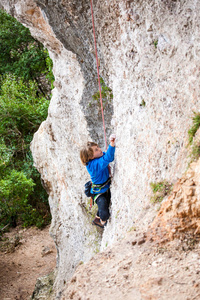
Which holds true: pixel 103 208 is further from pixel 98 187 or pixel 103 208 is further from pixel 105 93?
pixel 105 93

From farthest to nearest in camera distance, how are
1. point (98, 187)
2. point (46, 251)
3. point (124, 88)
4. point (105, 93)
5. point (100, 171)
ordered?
point (46, 251) < point (105, 93) < point (98, 187) < point (100, 171) < point (124, 88)

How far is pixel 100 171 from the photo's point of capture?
14.0 feet

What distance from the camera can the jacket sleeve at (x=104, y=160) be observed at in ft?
13.5

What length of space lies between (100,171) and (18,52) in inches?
527

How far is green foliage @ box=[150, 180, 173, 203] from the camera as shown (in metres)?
2.78

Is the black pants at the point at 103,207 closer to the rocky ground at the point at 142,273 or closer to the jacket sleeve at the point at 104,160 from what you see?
the jacket sleeve at the point at 104,160

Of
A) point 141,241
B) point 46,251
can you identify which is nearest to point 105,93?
point 141,241

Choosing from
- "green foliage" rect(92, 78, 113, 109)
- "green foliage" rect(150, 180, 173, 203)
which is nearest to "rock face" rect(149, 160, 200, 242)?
"green foliage" rect(150, 180, 173, 203)

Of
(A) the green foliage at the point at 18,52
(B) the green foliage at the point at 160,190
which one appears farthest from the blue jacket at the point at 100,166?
(A) the green foliage at the point at 18,52

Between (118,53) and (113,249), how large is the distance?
8.52 feet

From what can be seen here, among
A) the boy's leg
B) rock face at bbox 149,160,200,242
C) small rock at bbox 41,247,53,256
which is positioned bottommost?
small rock at bbox 41,247,53,256

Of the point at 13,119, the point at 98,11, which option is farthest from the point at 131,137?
the point at 13,119

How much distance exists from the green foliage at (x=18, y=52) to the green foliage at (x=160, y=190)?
12.8 m

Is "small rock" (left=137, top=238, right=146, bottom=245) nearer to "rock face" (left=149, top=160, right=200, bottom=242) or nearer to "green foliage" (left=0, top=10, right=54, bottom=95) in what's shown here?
"rock face" (left=149, top=160, right=200, bottom=242)
